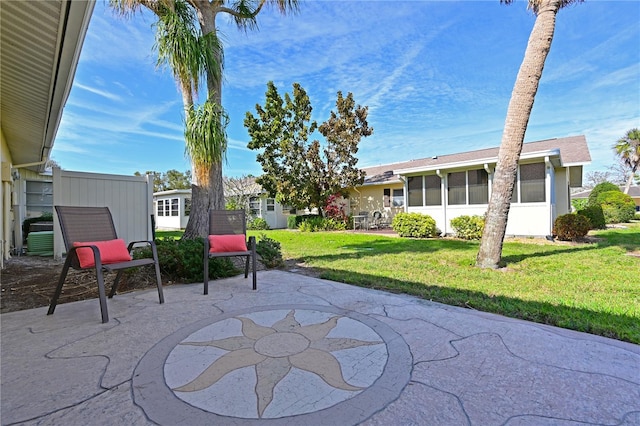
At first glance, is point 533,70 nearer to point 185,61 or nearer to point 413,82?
point 185,61

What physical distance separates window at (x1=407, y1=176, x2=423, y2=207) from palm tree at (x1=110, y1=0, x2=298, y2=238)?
9349mm

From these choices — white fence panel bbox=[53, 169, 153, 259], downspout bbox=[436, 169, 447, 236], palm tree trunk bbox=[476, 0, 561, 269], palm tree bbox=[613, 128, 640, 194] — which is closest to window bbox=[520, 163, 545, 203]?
downspout bbox=[436, 169, 447, 236]

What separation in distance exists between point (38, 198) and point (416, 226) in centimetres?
1426

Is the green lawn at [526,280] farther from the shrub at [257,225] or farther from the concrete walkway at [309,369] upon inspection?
the shrub at [257,225]

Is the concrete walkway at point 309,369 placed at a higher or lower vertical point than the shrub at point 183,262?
lower

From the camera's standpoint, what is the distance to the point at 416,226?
11828 millimetres

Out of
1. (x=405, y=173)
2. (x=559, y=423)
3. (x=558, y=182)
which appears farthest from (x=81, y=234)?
(x=558, y=182)

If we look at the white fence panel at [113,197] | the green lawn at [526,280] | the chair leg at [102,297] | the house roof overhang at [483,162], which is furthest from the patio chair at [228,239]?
the house roof overhang at [483,162]

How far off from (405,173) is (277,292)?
10.5 metres

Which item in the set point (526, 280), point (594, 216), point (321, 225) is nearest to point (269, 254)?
point (526, 280)

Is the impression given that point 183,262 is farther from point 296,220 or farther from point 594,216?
point 594,216

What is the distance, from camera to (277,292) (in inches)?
157

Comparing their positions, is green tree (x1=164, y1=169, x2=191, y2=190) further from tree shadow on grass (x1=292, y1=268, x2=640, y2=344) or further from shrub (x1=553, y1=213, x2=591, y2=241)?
tree shadow on grass (x1=292, y1=268, x2=640, y2=344)

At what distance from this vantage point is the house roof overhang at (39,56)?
8.75 ft
